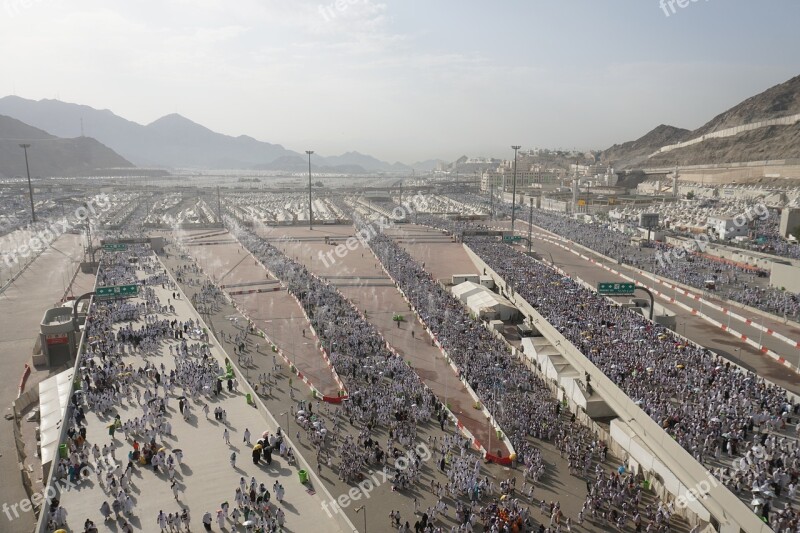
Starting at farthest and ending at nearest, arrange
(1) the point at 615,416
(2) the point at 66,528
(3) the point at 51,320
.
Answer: (3) the point at 51,320 → (1) the point at 615,416 → (2) the point at 66,528

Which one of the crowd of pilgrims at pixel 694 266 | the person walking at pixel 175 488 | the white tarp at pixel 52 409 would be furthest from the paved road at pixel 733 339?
the white tarp at pixel 52 409

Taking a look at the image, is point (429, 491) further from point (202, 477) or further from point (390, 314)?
point (390, 314)

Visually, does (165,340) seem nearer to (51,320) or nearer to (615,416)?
(51,320)

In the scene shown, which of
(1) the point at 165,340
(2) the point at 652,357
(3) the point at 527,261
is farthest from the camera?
(3) the point at 527,261

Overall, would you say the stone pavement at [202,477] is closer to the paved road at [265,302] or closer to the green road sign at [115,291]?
the paved road at [265,302]

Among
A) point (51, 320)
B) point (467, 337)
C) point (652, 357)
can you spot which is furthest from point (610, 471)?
point (51, 320)

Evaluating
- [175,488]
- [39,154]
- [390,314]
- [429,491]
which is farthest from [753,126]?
[39,154]

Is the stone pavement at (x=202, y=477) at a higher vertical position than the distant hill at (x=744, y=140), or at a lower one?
lower
